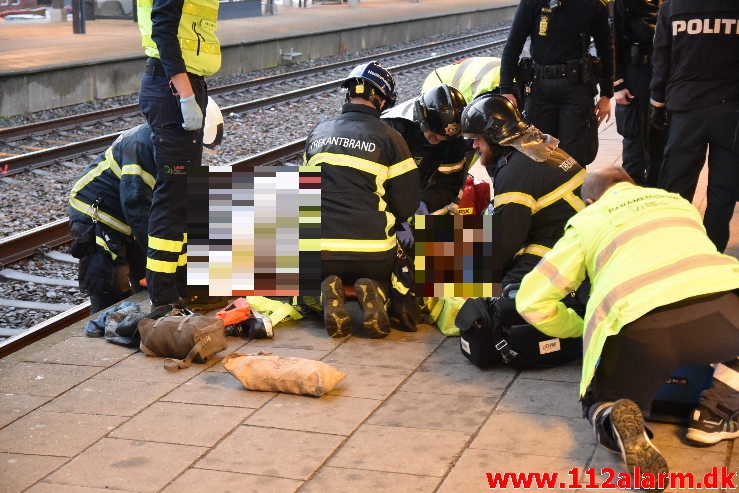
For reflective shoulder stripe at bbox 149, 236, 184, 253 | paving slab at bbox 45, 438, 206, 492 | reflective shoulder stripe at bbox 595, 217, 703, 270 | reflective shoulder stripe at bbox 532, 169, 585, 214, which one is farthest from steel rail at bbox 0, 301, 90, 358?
reflective shoulder stripe at bbox 595, 217, 703, 270

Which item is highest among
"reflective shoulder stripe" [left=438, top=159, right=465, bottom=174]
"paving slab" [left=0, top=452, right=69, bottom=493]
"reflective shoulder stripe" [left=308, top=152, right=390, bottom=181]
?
"reflective shoulder stripe" [left=308, top=152, right=390, bottom=181]

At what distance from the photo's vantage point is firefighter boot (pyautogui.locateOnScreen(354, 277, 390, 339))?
248 inches


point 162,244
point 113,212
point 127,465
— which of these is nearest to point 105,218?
point 113,212

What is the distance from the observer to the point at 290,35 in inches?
981

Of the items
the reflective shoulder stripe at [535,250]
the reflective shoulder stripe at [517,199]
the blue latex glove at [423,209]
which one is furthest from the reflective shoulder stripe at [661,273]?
the blue latex glove at [423,209]

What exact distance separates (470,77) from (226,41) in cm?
1566

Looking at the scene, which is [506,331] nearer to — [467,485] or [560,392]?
[560,392]

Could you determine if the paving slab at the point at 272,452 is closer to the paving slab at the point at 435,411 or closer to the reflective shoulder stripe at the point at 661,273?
the paving slab at the point at 435,411

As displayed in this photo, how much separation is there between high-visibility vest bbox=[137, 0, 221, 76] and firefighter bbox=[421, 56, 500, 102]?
195 cm

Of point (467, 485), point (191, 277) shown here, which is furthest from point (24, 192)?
point (467, 485)

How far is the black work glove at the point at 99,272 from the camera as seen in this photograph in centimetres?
713

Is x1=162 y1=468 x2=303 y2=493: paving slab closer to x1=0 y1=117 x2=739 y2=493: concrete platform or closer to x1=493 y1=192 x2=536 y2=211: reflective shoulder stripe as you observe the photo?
x1=0 y1=117 x2=739 y2=493: concrete platform

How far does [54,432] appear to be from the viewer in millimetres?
5027

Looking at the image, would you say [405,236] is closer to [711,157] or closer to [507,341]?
[507,341]
